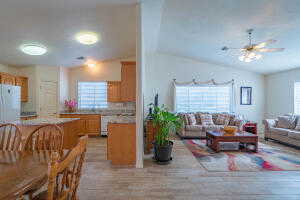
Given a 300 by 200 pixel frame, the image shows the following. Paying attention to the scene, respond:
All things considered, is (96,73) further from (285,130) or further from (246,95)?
(285,130)

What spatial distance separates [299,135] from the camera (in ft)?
14.0

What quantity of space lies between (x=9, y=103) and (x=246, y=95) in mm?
7755

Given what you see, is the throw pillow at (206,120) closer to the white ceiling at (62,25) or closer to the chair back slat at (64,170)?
the white ceiling at (62,25)

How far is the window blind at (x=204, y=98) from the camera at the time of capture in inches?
264

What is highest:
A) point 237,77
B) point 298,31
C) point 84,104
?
point 298,31

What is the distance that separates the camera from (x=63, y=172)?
3.40ft

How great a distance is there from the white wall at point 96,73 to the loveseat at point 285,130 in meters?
5.18

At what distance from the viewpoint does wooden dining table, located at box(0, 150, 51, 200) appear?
3.05ft

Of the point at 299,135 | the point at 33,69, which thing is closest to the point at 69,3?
the point at 33,69

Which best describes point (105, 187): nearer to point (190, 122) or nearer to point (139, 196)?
point (139, 196)

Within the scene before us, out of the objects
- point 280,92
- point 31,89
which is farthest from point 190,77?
point 31,89

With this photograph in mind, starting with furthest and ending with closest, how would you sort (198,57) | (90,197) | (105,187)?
(198,57) < (105,187) < (90,197)

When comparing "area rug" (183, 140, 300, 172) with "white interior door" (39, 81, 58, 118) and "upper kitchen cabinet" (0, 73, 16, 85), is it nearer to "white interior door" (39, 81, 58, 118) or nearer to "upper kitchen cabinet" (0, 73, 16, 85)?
"white interior door" (39, 81, 58, 118)

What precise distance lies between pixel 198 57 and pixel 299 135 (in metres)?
3.75
